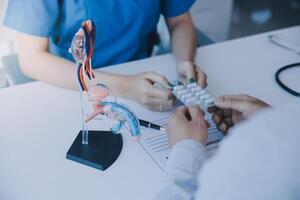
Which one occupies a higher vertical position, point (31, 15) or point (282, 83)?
point (31, 15)

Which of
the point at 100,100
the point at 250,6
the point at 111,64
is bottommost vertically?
the point at 250,6

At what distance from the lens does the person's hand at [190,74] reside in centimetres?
87

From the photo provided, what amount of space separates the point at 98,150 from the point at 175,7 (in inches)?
22.5

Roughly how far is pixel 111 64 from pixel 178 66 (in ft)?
0.74

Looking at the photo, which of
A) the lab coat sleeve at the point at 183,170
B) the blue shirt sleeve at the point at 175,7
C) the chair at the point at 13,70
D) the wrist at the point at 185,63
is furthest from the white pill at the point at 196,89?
the chair at the point at 13,70

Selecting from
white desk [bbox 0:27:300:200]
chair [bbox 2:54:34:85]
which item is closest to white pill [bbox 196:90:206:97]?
white desk [bbox 0:27:300:200]

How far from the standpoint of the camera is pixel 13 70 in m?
1.13

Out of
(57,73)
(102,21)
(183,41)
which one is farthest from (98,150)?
(183,41)

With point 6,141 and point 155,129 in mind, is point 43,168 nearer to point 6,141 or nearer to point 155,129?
point 6,141

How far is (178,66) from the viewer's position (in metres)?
0.96

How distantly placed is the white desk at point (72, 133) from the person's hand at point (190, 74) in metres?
0.03

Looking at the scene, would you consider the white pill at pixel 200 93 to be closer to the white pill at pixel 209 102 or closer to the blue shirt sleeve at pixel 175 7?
the white pill at pixel 209 102

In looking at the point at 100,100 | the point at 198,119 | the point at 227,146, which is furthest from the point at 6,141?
the point at 227,146

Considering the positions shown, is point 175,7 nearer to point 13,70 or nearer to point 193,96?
point 193,96
